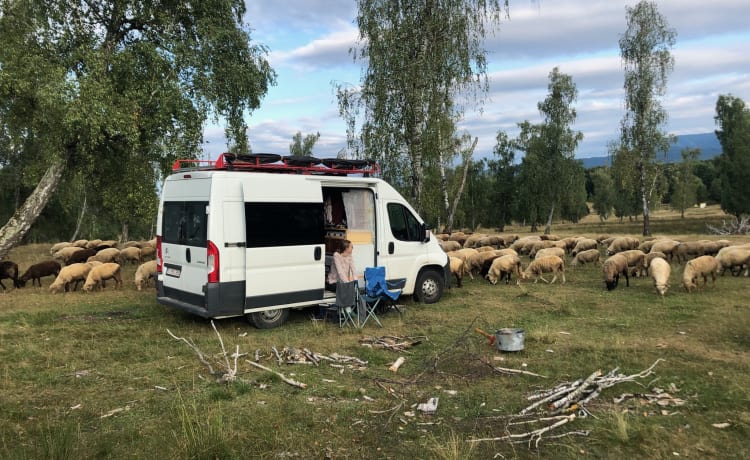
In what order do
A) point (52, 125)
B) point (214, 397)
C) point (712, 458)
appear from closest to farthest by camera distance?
1. point (712, 458)
2. point (214, 397)
3. point (52, 125)

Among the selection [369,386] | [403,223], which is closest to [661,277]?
[403,223]

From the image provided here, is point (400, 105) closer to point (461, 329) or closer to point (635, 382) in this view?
point (461, 329)

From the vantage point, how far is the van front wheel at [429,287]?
1101cm

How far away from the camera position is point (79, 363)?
6738 mm

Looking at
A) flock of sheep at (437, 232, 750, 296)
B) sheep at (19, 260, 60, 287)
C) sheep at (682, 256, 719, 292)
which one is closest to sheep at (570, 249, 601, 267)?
flock of sheep at (437, 232, 750, 296)

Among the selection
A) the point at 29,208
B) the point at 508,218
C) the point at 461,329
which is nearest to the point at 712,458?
the point at 461,329

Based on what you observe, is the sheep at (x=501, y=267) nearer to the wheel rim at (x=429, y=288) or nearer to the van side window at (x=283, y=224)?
the wheel rim at (x=429, y=288)

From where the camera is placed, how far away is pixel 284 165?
29.5 ft

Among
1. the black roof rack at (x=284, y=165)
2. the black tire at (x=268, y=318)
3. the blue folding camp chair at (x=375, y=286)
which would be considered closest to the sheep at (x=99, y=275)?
the black roof rack at (x=284, y=165)

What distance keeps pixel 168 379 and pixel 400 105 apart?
14450 mm

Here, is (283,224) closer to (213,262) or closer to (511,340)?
(213,262)

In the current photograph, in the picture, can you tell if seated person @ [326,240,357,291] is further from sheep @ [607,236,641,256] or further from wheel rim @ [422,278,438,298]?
sheep @ [607,236,641,256]

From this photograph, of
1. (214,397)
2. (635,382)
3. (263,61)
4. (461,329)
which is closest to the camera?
(214,397)

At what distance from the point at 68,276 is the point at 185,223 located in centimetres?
706
